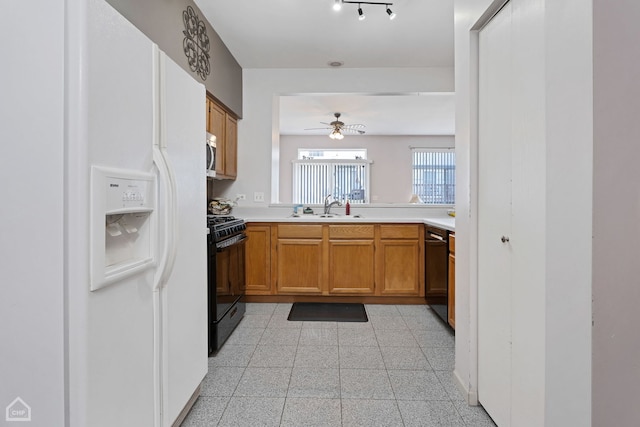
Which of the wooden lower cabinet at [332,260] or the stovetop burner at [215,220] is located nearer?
the stovetop burner at [215,220]

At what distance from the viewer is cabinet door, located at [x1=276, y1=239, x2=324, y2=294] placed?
335 cm

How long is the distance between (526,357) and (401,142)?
6996 mm

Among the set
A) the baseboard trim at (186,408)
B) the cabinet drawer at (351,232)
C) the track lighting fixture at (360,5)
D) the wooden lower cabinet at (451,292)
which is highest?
the track lighting fixture at (360,5)

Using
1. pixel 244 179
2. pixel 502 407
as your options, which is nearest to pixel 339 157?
pixel 244 179

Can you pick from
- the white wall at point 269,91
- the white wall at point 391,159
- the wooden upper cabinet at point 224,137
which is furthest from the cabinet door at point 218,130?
the white wall at point 391,159

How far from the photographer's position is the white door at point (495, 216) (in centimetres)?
138

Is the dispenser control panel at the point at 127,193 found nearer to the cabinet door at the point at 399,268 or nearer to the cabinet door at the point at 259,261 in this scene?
the cabinet door at the point at 259,261

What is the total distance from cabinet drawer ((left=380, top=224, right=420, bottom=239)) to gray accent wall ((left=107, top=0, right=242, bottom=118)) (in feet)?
6.72

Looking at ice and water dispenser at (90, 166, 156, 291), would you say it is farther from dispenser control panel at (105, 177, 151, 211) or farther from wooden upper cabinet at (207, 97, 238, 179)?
wooden upper cabinet at (207, 97, 238, 179)

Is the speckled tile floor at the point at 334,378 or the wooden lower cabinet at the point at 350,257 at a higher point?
the wooden lower cabinet at the point at 350,257

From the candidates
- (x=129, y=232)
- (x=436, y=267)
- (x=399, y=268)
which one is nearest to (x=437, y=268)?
(x=436, y=267)

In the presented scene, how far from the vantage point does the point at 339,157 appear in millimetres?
7957

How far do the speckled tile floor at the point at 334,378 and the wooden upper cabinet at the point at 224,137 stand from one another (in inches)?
61.3
